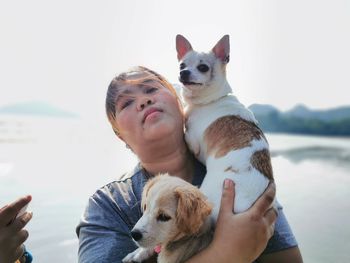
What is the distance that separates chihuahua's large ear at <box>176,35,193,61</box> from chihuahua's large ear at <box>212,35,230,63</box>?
122 millimetres

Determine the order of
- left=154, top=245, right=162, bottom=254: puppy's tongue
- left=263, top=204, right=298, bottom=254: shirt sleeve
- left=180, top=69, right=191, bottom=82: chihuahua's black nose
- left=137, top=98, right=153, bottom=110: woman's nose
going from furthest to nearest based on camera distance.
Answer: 1. left=180, top=69, right=191, bottom=82: chihuahua's black nose
2. left=137, top=98, right=153, bottom=110: woman's nose
3. left=263, top=204, right=298, bottom=254: shirt sleeve
4. left=154, top=245, right=162, bottom=254: puppy's tongue

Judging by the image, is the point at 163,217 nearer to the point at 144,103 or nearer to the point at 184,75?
the point at 144,103

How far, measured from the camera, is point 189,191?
1131 millimetres

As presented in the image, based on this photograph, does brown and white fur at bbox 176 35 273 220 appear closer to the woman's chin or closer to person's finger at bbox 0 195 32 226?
the woman's chin

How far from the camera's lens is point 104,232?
133cm

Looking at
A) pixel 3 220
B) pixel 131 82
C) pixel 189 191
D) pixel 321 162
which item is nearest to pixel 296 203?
pixel 321 162

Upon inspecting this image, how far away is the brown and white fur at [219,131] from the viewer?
4.19 ft

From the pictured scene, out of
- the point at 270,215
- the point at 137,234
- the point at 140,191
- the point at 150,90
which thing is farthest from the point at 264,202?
the point at 150,90

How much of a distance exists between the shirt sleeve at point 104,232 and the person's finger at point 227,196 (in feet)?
1.07

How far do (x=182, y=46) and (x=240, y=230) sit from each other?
99cm

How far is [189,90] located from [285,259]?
28.5 inches

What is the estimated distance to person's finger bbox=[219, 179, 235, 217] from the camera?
1.19 m

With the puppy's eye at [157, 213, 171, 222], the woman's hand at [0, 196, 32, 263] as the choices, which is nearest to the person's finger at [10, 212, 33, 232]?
the woman's hand at [0, 196, 32, 263]

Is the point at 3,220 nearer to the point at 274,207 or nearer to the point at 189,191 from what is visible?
the point at 189,191
